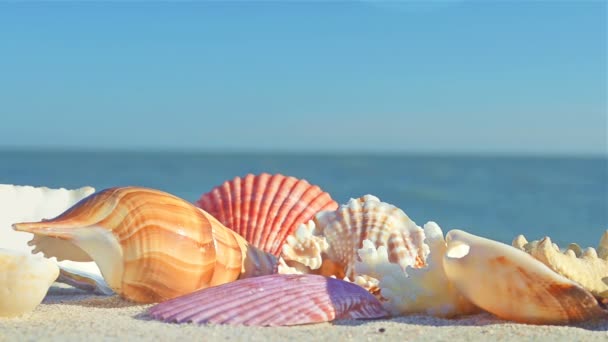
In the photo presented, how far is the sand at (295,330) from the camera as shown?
7.95ft

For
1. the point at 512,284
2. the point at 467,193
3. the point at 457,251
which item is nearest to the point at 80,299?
the point at 457,251

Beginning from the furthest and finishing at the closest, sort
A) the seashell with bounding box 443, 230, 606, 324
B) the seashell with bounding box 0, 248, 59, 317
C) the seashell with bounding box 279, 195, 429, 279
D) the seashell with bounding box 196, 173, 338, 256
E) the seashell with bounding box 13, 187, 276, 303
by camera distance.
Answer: the seashell with bounding box 196, 173, 338, 256
the seashell with bounding box 279, 195, 429, 279
the seashell with bounding box 13, 187, 276, 303
the seashell with bounding box 0, 248, 59, 317
the seashell with bounding box 443, 230, 606, 324

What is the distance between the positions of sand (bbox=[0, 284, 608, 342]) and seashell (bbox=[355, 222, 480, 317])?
0.17 ft

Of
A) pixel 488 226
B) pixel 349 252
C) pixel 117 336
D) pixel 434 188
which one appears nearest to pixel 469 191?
pixel 434 188

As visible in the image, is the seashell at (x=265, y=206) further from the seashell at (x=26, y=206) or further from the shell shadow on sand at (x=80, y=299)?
the shell shadow on sand at (x=80, y=299)

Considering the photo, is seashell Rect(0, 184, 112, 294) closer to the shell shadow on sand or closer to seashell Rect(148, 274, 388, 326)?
the shell shadow on sand

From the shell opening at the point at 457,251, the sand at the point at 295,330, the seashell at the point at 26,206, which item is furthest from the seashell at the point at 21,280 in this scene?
the seashell at the point at 26,206

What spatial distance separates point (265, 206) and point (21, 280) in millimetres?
2009

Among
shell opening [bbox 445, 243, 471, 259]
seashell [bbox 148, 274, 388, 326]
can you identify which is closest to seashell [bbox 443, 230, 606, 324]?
shell opening [bbox 445, 243, 471, 259]

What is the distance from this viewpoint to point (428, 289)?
9.61 ft

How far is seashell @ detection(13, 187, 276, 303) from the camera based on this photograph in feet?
10.3

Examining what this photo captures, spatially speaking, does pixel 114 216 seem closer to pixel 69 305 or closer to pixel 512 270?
pixel 69 305

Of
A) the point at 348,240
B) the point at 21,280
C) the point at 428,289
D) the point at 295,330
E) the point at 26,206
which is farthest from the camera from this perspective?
the point at 26,206

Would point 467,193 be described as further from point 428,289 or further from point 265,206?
point 428,289
